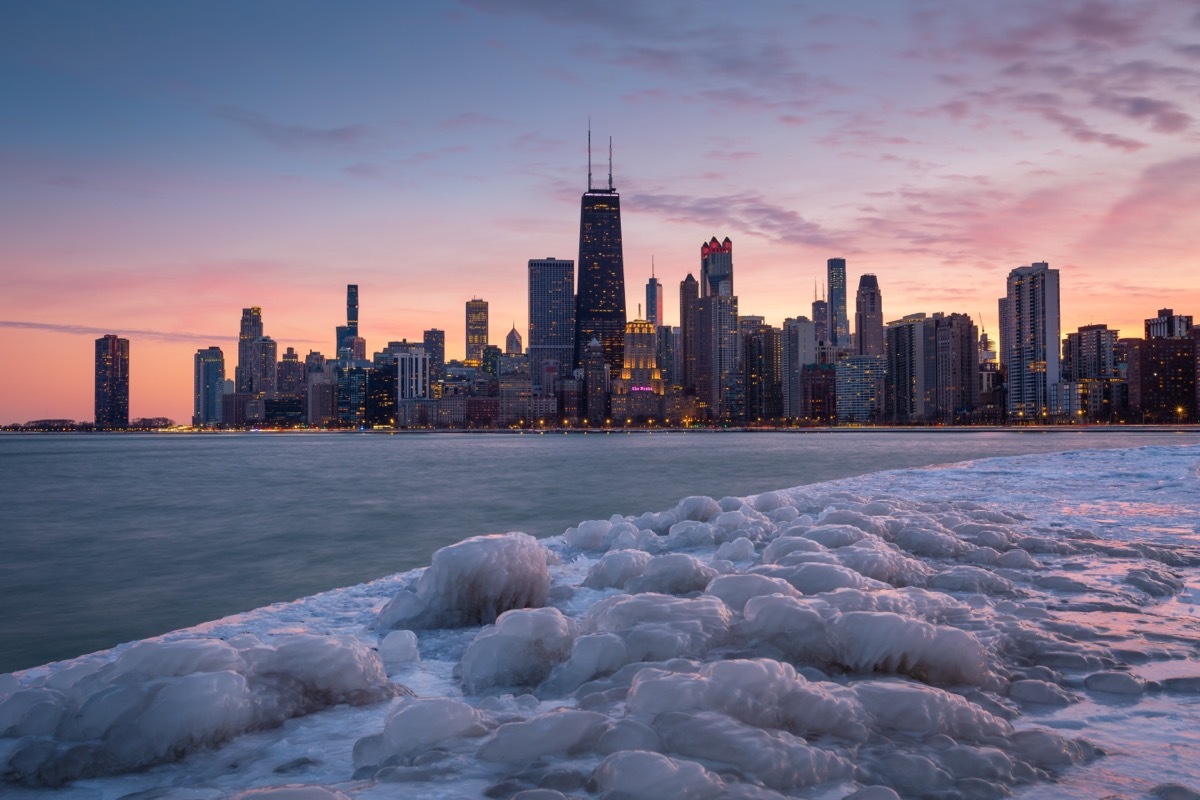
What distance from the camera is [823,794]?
2709 millimetres

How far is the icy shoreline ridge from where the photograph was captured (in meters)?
2.88

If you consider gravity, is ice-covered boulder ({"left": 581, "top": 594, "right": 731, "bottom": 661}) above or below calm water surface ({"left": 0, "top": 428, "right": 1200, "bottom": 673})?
above

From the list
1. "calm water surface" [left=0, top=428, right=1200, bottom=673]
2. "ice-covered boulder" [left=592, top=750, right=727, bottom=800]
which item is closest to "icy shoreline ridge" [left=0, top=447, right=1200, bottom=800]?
"ice-covered boulder" [left=592, top=750, right=727, bottom=800]

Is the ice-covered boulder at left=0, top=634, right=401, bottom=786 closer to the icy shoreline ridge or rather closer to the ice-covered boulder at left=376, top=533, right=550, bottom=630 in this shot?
the icy shoreline ridge

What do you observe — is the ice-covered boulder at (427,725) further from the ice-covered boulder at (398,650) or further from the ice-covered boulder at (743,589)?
the ice-covered boulder at (743,589)

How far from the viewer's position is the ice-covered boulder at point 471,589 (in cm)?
545

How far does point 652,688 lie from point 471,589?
2.46 m

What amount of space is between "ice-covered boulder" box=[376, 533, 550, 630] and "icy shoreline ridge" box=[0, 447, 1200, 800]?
0.02 meters

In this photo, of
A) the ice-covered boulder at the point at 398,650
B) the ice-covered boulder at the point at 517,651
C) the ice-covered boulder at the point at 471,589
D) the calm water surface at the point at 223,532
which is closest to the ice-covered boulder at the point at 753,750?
the ice-covered boulder at the point at 517,651

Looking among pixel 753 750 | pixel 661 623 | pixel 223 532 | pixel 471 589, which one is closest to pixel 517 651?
pixel 661 623

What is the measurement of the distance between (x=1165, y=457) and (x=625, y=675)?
24.6 metres

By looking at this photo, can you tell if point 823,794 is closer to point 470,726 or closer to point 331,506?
point 470,726

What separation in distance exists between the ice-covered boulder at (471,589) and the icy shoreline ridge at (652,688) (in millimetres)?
17

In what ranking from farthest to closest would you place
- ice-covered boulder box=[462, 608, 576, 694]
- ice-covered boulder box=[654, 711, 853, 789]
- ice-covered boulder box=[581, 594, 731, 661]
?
1. ice-covered boulder box=[581, 594, 731, 661]
2. ice-covered boulder box=[462, 608, 576, 694]
3. ice-covered boulder box=[654, 711, 853, 789]
